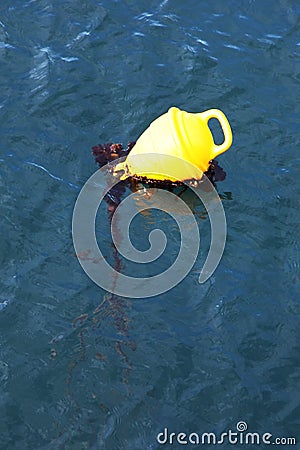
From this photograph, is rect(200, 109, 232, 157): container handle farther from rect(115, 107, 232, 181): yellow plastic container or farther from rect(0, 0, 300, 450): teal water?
rect(0, 0, 300, 450): teal water

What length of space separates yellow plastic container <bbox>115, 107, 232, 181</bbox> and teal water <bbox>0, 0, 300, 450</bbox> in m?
0.49

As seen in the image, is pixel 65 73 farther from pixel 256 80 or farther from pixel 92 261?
pixel 92 261

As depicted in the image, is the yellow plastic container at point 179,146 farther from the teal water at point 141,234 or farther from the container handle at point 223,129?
the teal water at point 141,234

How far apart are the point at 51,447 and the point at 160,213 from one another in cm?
274

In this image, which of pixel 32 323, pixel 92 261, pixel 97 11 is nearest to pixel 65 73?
pixel 97 11

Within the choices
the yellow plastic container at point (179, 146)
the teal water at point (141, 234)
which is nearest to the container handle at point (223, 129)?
the yellow plastic container at point (179, 146)

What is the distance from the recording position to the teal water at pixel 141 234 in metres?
6.25

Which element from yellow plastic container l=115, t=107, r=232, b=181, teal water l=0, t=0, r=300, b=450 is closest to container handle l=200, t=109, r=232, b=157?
yellow plastic container l=115, t=107, r=232, b=181

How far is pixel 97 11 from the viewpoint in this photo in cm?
989

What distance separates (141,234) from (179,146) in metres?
0.97

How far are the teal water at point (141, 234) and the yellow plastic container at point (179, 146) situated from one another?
0.49 meters

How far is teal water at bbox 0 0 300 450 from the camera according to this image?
625cm

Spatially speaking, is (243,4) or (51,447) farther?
Answer: (243,4)

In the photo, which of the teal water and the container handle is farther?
the container handle
